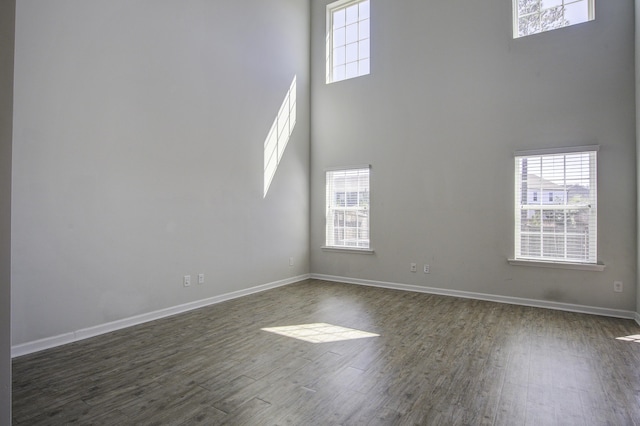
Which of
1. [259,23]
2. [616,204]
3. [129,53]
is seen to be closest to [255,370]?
[129,53]

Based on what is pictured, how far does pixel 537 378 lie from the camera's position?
255cm

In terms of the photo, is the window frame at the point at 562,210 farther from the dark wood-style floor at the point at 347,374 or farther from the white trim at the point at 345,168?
the white trim at the point at 345,168

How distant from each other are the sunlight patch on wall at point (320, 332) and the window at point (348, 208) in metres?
2.35

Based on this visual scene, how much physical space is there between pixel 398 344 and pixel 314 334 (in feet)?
2.74

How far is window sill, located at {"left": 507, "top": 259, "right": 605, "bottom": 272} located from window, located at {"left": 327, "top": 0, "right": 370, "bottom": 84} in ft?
12.5

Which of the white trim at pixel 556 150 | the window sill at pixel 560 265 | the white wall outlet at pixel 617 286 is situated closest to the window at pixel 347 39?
the white trim at pixel 556 150

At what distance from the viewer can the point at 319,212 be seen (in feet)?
20.6

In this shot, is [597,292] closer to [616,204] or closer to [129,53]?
[616,204]

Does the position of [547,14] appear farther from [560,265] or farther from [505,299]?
[505,299]

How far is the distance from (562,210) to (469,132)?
1.56 metres

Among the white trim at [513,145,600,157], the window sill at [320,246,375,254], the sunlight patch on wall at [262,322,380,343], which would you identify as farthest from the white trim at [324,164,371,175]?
the sunlight patch on wall at [262,322,380,343]

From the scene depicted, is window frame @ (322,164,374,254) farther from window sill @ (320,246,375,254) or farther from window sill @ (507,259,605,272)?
window sill @ (507,259,605,272)

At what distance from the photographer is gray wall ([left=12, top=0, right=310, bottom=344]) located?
3021 millimetres

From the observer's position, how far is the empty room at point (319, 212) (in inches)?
94.4
